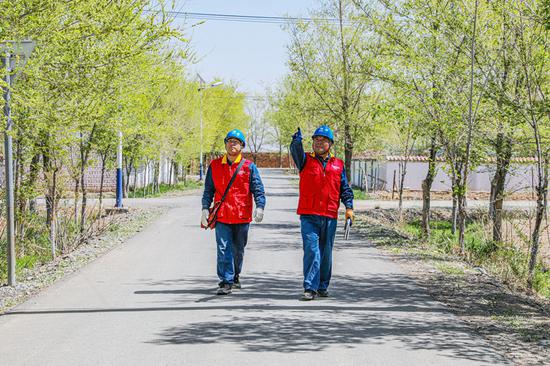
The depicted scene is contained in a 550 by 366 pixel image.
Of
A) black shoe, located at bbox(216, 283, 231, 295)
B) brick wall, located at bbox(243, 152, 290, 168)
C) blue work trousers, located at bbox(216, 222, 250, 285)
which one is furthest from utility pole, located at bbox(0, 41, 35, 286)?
brick wall, located at bbox(243, 152, 290, 168)

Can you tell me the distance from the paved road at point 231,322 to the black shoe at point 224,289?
0.15 meters

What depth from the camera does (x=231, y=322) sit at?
7.46 metres

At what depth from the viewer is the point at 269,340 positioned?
671 cm

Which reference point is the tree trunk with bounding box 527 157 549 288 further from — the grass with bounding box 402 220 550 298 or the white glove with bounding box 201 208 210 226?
the white glove with bounding box 201 208 210 226

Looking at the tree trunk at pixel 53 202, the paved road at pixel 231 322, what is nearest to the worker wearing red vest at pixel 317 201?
the paved road at pixel 231 322

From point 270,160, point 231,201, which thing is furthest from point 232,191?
point 270,160

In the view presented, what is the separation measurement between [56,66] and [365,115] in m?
18.2

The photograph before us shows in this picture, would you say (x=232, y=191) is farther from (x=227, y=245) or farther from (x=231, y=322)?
(x=231, y=322)

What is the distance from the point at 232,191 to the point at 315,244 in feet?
3.83

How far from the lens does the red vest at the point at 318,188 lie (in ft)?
28.6

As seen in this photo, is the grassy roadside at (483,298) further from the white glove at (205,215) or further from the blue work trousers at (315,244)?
the white glove at (205,215)

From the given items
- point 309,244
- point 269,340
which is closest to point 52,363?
point 269,340

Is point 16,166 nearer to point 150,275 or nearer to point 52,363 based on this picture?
point 150,275

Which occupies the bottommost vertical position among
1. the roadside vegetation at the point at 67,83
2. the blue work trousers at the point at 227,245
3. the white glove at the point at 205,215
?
the blue work trousers at the point at 227,245
